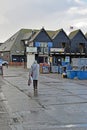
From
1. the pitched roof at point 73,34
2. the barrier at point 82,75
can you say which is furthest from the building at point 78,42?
the barrier at point 82,75

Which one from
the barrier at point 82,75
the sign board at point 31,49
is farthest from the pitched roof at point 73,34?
the barrier at point 82,75

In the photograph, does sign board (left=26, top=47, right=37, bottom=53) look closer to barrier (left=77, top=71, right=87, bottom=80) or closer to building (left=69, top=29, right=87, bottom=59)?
building (left=69, top=29, right=87, bottom=59)

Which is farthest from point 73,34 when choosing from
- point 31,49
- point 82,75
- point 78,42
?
point 82,75

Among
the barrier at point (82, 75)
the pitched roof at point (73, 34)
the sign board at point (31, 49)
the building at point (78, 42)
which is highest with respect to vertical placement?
the pitched roof at point (73, 34)

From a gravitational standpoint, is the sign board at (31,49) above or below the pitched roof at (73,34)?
below

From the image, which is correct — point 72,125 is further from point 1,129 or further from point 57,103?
point 57,103

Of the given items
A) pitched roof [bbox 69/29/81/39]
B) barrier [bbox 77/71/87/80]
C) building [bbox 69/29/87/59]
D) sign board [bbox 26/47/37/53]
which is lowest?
barrier [bbox 77/71/87/80]

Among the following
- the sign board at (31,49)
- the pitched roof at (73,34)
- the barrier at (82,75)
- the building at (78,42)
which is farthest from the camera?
the pitched roof at (73,34)

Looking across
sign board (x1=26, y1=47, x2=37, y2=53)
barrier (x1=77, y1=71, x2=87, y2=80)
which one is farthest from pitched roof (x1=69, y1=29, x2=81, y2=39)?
barrier (x1=77, y1=71, x2=87, y2=80)

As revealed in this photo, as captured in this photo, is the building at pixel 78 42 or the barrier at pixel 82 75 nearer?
the barrier at pixel 82 75

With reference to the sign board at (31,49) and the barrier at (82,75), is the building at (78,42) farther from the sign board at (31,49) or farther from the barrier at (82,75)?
the barrier at (82,75)

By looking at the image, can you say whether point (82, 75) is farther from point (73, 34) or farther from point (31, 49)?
point (73, 34)

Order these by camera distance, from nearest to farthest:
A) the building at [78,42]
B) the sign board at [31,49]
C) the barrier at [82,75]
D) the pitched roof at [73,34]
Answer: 1. the barrier at [82,75]
2. the sign board at [31,49]
3. the building at [78,42]
4. the pitched roof at [73,34]

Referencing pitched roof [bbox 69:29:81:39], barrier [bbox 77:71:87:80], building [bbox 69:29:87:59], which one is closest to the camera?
barrier [bbox 77:71:87:80]
